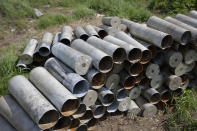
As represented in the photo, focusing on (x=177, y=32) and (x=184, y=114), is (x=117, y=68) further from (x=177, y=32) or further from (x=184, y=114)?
(x=184, y=114)

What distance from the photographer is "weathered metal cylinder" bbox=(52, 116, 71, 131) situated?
11.3 ft

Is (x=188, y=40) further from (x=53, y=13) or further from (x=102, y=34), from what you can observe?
(x=53, y=13)

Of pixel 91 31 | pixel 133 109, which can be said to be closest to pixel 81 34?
pixel 91 31

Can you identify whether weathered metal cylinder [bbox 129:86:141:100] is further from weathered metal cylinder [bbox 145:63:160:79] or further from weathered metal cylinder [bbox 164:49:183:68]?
weathered metal cylinder [bbox 164:49:183:68]

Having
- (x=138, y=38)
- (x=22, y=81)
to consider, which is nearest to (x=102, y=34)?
(x=138, y=38)

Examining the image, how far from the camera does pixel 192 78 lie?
16.2 feet

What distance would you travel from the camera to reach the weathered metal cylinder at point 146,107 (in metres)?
4.38

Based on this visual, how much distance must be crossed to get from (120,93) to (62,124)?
1.27 meters

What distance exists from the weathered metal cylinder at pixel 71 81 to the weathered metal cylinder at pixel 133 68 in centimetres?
84

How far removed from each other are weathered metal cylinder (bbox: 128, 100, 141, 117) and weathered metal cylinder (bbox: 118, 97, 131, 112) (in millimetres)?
79

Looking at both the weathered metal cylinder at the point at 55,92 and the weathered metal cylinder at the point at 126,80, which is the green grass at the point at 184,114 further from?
the weathered metal cylinder at the point at 55,92

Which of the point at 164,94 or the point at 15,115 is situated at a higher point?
the point at 15,115

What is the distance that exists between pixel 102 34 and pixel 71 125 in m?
2.74

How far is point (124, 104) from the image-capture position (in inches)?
169
